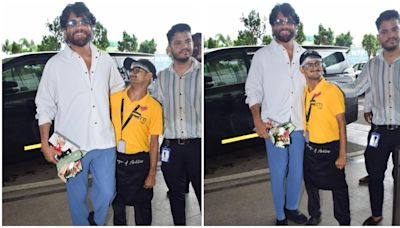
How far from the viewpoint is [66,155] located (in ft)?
9.29

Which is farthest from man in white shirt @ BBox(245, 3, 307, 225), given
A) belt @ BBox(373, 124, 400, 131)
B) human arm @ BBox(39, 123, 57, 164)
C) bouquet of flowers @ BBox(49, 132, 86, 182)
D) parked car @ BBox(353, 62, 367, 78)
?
human arm @ BBox(39, 123, 57, 164)

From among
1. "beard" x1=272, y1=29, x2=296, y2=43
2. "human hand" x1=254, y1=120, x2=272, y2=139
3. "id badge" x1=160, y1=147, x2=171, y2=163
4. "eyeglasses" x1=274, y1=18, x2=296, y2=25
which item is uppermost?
"eyeglasses" x1=274, y1=18, x2=296, y2=25

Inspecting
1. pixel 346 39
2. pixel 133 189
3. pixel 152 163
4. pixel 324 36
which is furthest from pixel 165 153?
pixel 346 39

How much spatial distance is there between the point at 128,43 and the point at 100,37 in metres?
0.19

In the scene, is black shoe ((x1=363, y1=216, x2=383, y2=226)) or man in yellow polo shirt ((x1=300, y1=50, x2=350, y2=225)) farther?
black shoe ((x1=363, y1=216, x2=383, y2=226))

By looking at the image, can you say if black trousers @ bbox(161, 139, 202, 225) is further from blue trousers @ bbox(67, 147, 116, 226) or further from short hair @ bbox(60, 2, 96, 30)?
short hair @ bbox(60, 2, 96, 30)

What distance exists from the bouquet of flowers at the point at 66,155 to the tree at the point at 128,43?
71 cm

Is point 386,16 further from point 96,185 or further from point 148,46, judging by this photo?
point 96,185

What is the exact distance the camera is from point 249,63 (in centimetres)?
289

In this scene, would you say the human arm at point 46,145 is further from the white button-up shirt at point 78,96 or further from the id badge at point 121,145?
the id badge at point 121,145

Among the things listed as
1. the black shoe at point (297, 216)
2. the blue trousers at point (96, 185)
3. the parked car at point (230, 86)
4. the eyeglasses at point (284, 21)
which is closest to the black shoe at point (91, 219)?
the blue trousers at point (96, 185)

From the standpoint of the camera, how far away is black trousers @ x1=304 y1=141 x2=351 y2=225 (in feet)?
9.34

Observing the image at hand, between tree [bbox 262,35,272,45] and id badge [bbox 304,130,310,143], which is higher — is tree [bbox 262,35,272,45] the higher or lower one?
the higher one

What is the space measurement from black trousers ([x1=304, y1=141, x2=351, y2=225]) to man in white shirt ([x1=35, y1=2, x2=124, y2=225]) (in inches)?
51.9
